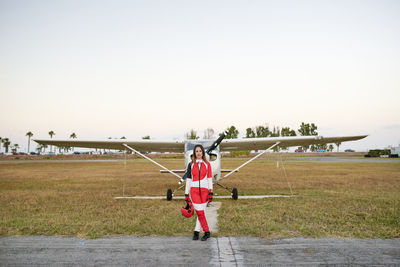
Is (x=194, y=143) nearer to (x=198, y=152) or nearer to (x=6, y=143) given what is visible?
(x=198, y=152)

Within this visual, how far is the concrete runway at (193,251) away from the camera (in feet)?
12.2

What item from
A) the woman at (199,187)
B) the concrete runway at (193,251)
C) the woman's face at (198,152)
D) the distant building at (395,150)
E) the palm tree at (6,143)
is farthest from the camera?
the palm tree at (6,143)

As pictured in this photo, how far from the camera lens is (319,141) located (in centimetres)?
1115

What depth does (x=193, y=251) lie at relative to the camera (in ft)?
13.5

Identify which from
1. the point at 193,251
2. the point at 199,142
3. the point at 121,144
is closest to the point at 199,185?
the point at 193,251

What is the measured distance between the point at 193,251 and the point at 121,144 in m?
7.90

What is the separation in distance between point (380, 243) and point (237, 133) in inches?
4066

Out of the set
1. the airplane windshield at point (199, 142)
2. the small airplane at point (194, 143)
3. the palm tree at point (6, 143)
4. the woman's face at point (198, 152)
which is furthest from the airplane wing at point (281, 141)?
the palm tree at point (6, 143)

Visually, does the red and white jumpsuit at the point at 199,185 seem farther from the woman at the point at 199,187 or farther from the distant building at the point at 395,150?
the distant building at the point at 395,150

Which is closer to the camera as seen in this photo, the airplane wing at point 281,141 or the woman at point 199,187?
the woman at point 199,187

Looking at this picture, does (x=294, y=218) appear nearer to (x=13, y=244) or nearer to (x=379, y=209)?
(x=379, y=209)

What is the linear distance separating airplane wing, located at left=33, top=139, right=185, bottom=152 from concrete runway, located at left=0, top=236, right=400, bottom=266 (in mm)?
6202

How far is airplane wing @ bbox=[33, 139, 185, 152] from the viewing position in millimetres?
10727

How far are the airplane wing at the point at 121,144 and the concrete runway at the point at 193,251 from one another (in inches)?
244
